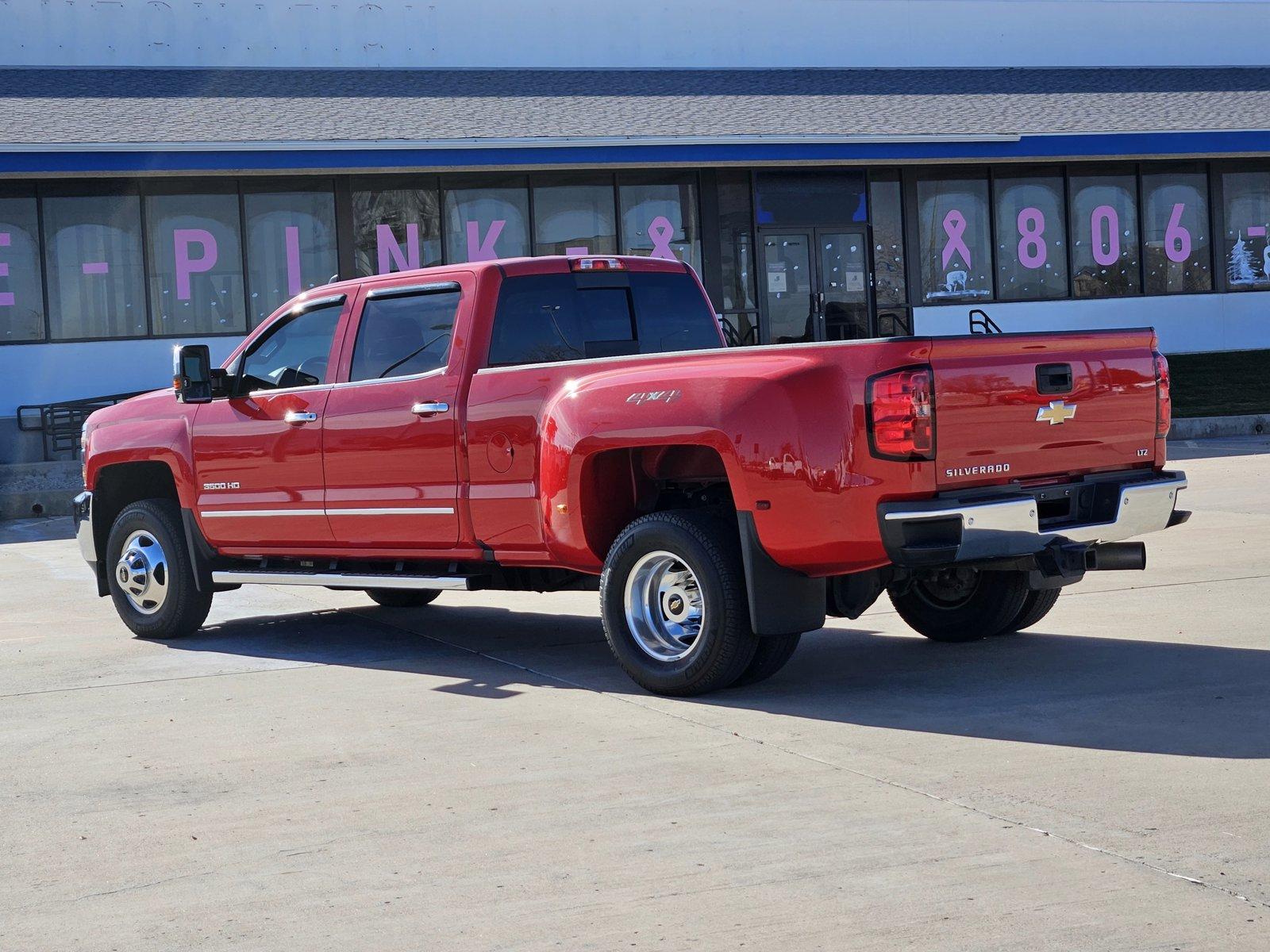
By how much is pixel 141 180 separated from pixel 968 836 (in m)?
21.3

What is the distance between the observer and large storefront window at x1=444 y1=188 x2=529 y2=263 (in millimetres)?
25516

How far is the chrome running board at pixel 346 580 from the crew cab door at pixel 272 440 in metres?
0.17

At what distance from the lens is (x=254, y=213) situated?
80.0ft

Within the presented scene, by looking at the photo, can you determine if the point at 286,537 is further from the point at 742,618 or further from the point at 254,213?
the point at 254,213

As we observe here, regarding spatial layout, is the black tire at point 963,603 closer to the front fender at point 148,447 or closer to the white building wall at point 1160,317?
the front fender at point 148,447

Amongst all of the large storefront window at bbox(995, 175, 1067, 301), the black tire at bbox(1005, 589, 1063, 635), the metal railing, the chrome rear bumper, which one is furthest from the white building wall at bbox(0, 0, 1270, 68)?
the chrome rear bumper

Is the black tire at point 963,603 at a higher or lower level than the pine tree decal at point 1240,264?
lower

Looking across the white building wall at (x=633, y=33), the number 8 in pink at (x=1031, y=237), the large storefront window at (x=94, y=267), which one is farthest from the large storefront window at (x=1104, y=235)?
the large storefront window at (x=94, y=267)

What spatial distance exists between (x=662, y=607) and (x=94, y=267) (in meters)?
18.6

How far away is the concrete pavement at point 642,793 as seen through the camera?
422 centimetres

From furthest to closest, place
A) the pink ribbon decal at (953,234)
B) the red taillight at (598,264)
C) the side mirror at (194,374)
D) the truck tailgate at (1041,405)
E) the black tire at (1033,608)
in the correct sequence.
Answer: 1. the pink ribbon decal at (953,234)
2. the side mirror at (194,374)
3. the red taillight at (598,264)
4. the black tire at (1033,608)
5. the truck tailgate at (1041,405)

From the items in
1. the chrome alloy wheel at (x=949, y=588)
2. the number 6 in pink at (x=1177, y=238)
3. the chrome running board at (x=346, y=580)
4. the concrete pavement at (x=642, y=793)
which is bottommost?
the concrete pavement at (x=642, y=793)

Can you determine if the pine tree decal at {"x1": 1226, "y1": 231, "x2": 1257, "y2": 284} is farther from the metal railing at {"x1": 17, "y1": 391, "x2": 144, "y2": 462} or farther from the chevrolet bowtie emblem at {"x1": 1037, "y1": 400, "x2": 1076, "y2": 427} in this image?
the chevrolet bowtie emblem at {"x1": 1037, "y1": 400, "x2": 1076, "y2": 427}

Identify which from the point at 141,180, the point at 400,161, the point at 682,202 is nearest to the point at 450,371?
the point at 400,161
